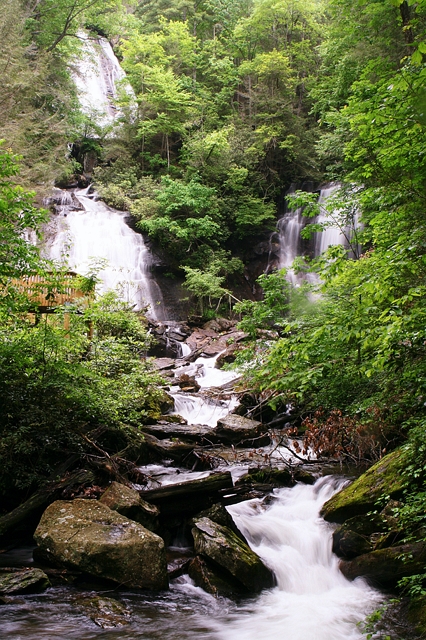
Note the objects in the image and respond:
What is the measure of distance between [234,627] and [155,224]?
793 inches

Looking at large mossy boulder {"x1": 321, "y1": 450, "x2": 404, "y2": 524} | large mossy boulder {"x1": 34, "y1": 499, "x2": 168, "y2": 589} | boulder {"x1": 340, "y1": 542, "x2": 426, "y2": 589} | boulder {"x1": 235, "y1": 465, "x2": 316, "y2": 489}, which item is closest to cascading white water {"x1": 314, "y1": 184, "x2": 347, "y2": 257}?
boulder {"x1": 235, "y1": 465, "x2": 316, "y2": 489}

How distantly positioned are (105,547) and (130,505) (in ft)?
2.99

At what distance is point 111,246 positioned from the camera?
22578 millimetres

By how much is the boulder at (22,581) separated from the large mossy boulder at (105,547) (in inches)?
8.6

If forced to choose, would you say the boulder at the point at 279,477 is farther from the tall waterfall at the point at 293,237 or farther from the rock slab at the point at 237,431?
the tall waterfall at the point at 293,237

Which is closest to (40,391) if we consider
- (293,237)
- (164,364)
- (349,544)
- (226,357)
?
(349,544)

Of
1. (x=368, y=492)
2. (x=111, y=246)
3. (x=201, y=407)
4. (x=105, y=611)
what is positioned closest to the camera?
(x=105, y=611)

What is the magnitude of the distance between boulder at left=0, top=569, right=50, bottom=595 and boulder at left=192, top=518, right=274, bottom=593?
176cm

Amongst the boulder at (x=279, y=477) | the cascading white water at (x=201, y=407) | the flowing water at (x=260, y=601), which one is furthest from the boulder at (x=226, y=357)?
the boulder at (x=279, y=477)

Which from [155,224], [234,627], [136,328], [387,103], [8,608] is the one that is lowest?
[234,627]

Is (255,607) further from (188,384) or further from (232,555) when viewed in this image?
(188,384)

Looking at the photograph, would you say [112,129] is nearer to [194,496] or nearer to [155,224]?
[155,224]

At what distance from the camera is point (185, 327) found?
2086cm

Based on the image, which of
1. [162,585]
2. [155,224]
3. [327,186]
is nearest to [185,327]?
[155,224]
